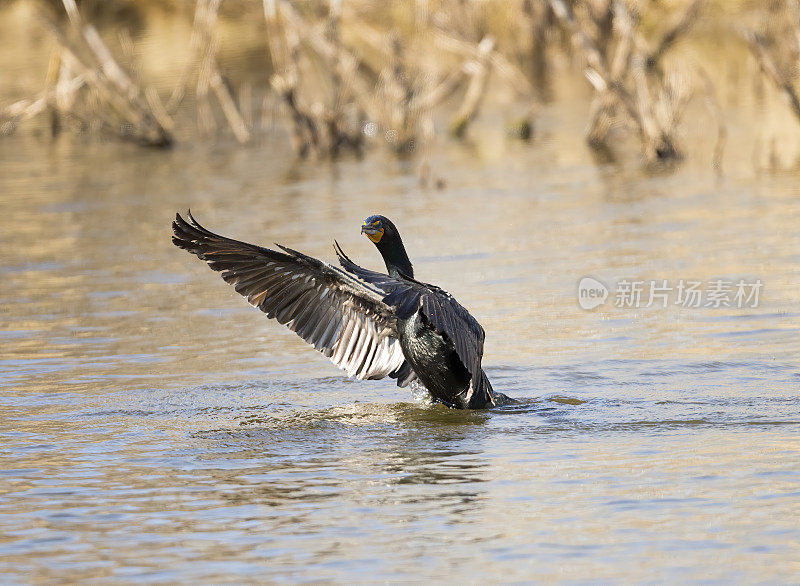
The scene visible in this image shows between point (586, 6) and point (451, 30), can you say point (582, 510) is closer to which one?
point (451, 30)

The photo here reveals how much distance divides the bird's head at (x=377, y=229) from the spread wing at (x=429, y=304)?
0.69 meters

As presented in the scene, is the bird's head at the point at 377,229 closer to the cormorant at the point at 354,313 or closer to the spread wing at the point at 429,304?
the cormorant at the point at 354,313

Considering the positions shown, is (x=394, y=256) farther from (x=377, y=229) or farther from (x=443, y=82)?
(x=443, y=82)

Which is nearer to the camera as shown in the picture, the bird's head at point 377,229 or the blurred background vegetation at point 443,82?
the bird's head at point 377,229

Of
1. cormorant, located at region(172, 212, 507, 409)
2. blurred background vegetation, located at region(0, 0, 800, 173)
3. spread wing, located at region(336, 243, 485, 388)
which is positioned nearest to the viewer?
spread wing, located at region(336, 243, 485, 388)

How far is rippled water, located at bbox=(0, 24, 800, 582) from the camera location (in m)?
5.97

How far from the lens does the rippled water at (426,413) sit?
597 cm

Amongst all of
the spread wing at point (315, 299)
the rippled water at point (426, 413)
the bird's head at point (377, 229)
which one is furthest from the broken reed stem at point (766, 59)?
the bird's head at point (377, 229)

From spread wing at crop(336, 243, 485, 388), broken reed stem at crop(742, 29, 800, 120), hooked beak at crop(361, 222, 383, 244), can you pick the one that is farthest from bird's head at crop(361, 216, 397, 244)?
broken reed stem at crop(742, 29, 800, 120)

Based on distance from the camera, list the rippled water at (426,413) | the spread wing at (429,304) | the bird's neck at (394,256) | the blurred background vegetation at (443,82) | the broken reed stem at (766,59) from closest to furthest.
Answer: the rippled water at (426,413) → the spread wing at (429,304) → the bird's neck at (394,256) → the broken reed stem at (766,59) → the blurred background vegetation at (443,82)

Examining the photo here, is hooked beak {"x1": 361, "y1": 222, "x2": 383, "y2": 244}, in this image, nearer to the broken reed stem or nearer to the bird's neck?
the bird's neck

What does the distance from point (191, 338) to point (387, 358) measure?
2.48m

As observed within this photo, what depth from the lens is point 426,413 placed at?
888cm

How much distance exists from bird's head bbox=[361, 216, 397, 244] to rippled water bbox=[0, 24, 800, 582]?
4.02ft
